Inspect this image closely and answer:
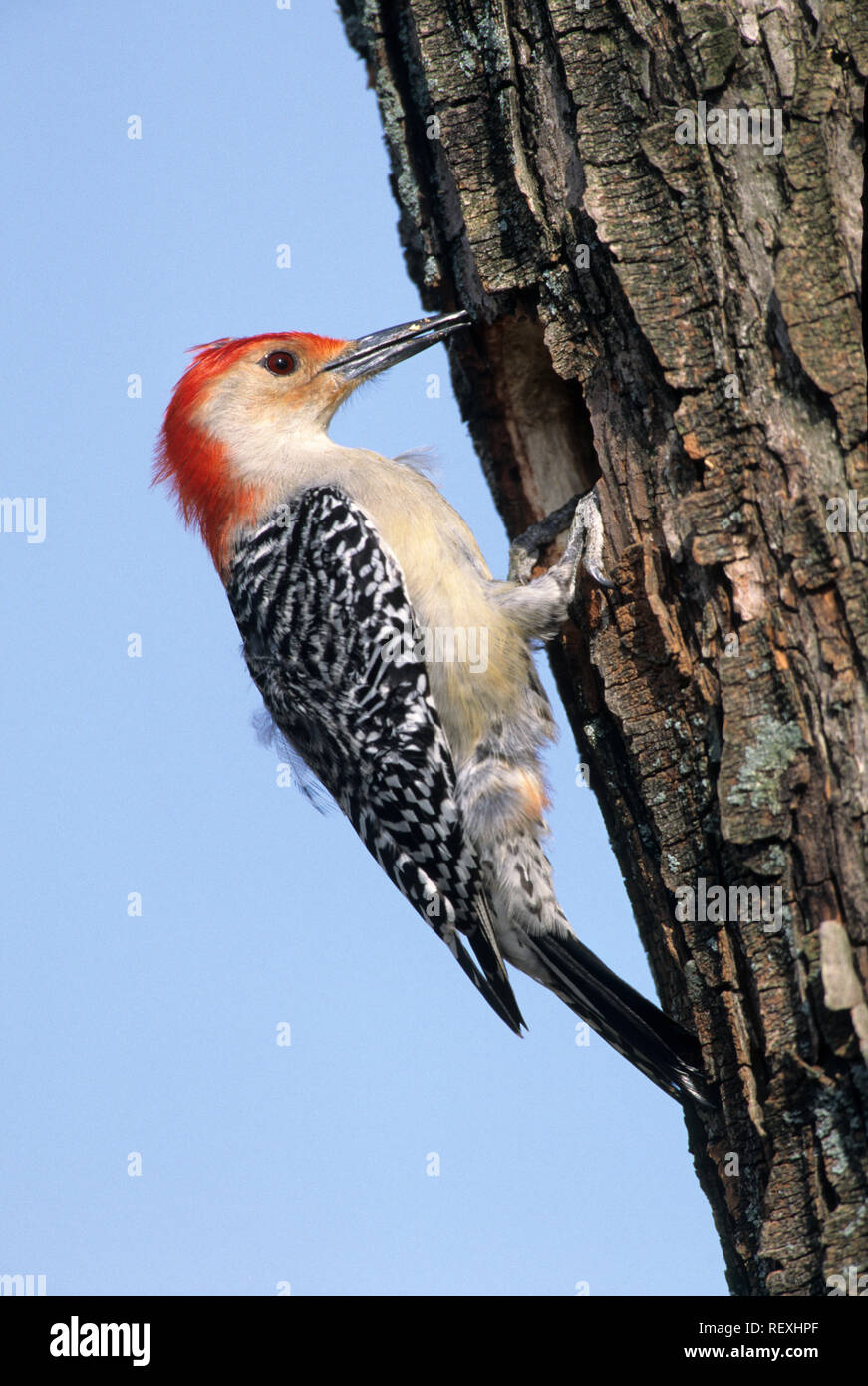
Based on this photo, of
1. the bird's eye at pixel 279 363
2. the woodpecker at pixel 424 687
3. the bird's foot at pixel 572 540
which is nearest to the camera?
the bird's foot at pixel 572 540

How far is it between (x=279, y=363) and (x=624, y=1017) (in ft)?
11.0

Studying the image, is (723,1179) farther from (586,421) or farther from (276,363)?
(276,363)

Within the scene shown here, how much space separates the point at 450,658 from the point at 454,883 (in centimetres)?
88

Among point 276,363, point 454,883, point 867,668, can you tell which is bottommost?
point 454,883

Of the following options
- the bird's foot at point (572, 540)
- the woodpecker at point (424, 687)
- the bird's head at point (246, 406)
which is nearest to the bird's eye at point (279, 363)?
the bird's head at point (246, 406)

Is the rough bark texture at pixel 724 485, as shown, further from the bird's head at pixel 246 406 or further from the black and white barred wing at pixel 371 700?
the bird's head at pixel 246 406

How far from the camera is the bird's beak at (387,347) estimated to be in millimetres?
Answer: 4789

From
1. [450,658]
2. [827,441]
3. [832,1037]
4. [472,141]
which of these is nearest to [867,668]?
[827,441]

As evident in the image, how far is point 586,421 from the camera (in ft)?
14.7

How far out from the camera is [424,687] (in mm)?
4688

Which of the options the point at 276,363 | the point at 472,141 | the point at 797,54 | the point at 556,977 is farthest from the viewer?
the point at 276,363

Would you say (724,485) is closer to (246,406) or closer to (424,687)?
(424,687)
